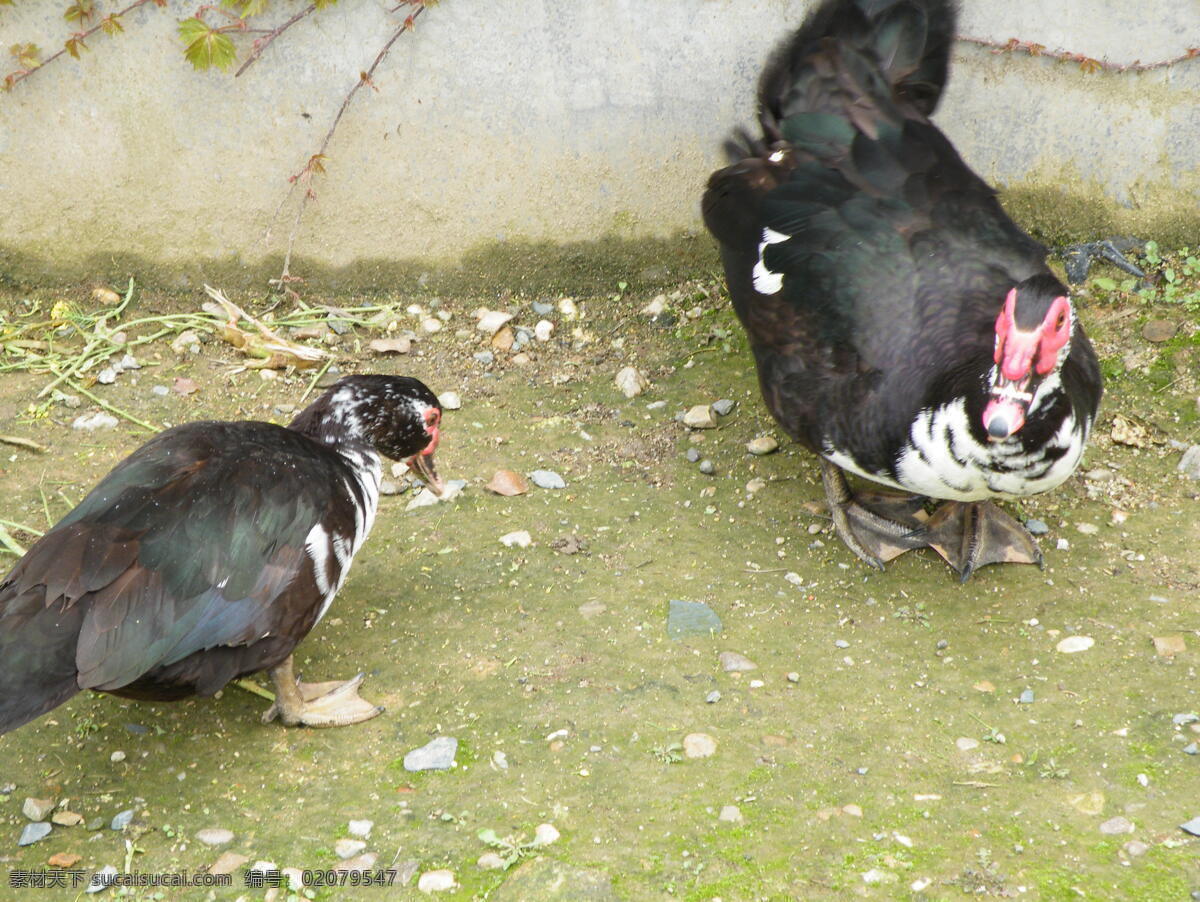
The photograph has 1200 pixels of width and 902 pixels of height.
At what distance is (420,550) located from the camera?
14.1 ft

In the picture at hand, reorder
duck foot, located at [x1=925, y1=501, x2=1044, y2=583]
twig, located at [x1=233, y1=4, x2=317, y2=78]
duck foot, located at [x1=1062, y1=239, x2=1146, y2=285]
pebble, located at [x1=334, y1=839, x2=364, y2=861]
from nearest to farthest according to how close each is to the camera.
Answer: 1. pebble, located at [x1=334, y1=839, x2=364, y2=861]
2. duck foot, located at [x1=925, y1=501, x2=1044, y2=583]
3. twig, located at [x1=233, y1=4, x2=317, y2=78]
4. duck foot, located at [x1=1062, y1=239, x2=1146, y2=285]

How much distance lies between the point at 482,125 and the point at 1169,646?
335 cm

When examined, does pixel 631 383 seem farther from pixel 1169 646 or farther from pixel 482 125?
pixel 1169 646

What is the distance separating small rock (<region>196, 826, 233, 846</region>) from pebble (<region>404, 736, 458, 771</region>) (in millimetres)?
487

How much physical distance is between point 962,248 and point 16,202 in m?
3.91

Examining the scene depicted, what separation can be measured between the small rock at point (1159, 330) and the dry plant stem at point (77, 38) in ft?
13.8

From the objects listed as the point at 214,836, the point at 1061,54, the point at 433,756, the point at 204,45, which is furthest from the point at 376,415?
the point at 1061,54

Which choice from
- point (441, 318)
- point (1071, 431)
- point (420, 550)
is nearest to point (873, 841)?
point (1071, 431)

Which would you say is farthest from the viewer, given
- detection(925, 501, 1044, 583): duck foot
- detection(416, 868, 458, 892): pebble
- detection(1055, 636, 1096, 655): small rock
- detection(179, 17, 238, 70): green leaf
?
detection(179, 17, 238, 70): green leaf

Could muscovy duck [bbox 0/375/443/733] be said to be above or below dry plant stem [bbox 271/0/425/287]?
below

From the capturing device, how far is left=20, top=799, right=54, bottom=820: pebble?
3.18 meters

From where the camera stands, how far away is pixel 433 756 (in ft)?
11.0

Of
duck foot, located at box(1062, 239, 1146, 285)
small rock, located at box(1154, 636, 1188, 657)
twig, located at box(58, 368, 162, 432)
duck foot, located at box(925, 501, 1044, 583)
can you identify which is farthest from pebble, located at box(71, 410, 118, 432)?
duck foot, located at box(1062, 239, 1146, 285)

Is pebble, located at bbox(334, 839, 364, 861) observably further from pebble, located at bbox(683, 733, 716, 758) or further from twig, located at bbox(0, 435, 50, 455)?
twig, located at bbox(0, 435, 50, 455)
